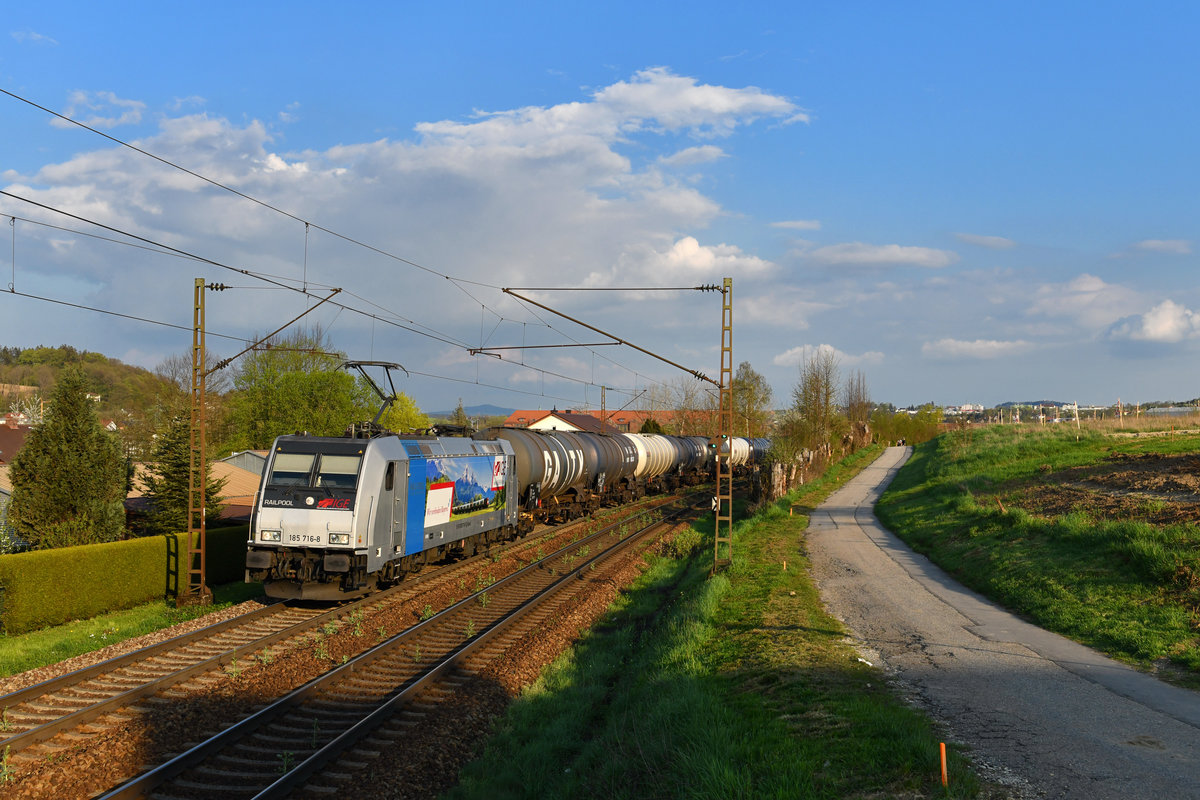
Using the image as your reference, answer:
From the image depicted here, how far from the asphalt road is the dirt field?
5.32m

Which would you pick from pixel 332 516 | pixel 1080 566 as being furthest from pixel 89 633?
pixel 1080 566

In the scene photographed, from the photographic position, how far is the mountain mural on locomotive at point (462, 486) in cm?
1841

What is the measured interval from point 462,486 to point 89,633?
840 cm

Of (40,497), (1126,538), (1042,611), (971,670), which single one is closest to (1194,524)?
(1126,538)

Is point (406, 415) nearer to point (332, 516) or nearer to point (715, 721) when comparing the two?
point (332, 516)

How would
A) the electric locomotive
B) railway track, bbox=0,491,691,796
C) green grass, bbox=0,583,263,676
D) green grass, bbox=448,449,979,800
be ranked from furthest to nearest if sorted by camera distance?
the electric locomotive → green grass, bbox=0,583,263,676 → railway track, bbox=0,491,691,796 → green grass, bbox=448,449,979,800

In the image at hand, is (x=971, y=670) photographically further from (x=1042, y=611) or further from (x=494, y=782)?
(x=494, y=782)

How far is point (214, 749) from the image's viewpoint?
342 inches

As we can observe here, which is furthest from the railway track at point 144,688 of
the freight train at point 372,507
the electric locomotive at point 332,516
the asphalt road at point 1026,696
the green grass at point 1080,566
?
the green grass at point 1080,566

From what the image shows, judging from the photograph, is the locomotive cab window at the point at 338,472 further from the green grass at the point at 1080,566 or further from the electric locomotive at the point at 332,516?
the green grass at the point at 1080,566

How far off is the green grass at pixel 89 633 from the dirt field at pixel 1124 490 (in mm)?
21157

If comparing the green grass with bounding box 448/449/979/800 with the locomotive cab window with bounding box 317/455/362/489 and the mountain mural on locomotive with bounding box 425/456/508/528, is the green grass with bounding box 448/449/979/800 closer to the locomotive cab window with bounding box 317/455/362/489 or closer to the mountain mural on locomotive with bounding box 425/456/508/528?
the mountain mural on locomotive with bounding box 425/456/508/528

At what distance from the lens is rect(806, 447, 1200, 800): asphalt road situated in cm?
723

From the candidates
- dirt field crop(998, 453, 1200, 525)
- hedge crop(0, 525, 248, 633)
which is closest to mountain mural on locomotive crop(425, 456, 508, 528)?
hedge crop(0, 525, 248, 633)
